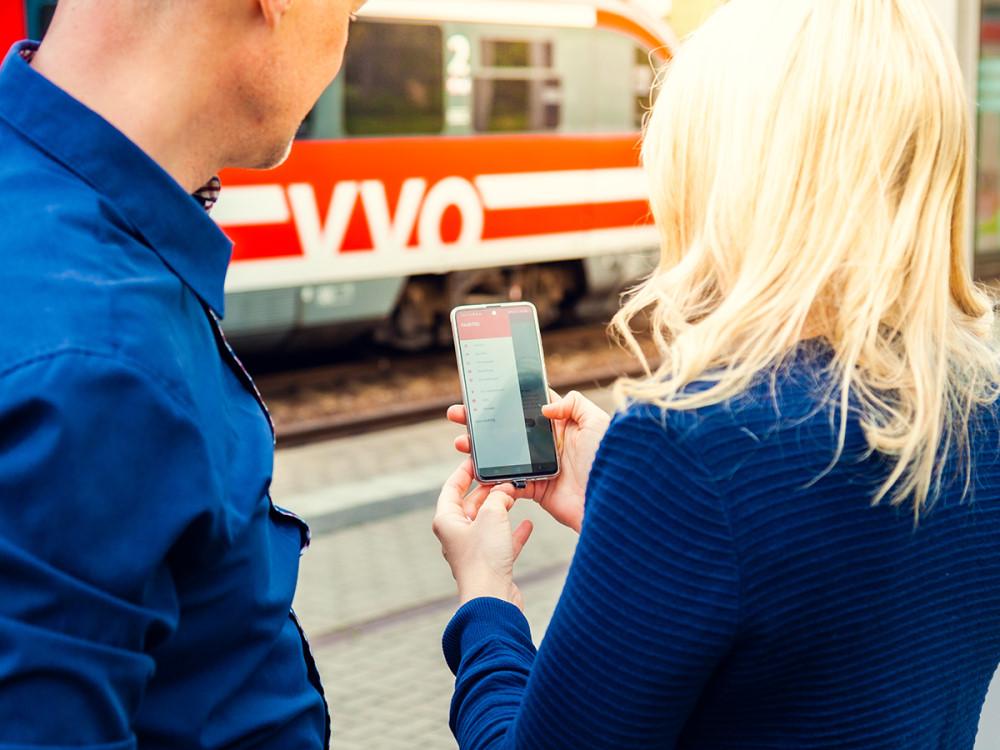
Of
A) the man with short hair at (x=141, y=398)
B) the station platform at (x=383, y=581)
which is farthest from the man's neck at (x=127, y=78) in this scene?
the station platform at (x=383, y=581)

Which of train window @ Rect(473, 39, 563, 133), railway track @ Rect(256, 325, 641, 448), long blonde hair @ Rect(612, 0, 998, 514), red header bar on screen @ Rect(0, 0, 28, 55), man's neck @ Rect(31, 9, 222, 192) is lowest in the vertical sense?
railway track @ Rect(256, 325, 641, 448)

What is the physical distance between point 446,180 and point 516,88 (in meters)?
1.10

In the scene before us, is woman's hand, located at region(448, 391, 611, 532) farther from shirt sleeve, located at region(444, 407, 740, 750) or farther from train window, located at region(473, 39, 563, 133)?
train window, located at region(473, 39, 563, 133)

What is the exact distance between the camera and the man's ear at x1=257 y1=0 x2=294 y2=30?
1209 mm

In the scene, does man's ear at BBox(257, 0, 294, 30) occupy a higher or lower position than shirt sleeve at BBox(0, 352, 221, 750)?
higher

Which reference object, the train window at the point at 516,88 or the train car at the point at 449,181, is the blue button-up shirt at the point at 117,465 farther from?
the train window at the point at 516,88

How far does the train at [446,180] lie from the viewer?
7.78m

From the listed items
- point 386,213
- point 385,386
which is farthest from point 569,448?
point 385,386

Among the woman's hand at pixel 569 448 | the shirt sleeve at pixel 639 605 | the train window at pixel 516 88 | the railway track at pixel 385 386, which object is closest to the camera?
the shirt sleeve at pixel 639 605

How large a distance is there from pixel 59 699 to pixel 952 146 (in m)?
1.00

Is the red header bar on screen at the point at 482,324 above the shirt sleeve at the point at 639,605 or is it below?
below

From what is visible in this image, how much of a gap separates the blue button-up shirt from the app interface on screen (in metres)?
0.69

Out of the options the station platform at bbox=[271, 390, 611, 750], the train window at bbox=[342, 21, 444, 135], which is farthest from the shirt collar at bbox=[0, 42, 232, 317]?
the train window at bbox=[342, 21, 444, 135]

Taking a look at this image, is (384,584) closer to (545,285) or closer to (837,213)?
(837,213)
